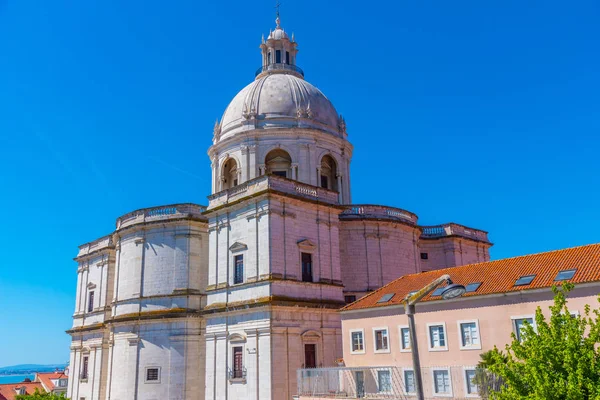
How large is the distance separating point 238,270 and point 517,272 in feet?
56.2

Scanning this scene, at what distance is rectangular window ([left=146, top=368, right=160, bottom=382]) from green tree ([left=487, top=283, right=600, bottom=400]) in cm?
2826

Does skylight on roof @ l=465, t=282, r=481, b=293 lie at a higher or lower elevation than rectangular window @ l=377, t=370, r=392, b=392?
higher

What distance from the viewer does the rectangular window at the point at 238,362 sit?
34.0m

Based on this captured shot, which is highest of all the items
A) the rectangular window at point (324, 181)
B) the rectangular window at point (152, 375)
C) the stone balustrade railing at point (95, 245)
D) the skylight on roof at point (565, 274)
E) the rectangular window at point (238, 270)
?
the rectangular window at point (324, 181)

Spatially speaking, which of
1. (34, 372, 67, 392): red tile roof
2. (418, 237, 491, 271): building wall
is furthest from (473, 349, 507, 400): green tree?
(34, 372, 67, 392): red tile roof

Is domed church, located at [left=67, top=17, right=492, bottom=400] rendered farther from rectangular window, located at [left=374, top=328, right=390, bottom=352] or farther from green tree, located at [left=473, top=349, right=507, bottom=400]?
green tree, located at [left=473, top=349, right=507, bottom=400]

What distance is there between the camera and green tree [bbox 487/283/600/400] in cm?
1429

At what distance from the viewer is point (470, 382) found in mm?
23234

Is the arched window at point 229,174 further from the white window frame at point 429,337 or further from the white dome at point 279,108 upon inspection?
the white window frame at point 429,337

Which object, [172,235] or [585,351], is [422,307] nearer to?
[585,351]

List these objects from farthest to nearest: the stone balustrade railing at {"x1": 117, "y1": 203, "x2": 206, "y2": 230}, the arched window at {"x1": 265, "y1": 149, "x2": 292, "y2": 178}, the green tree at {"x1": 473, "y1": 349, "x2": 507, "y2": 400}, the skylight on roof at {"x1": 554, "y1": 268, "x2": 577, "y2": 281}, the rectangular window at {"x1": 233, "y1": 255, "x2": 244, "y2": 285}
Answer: the arched window at {"x1": 265, "y1": 149, "x2": 292, "y2": 178} → the stone balustrade railing at {"x1": 117, "y1": 203, "x2": 206, "y2": 230} → the rectangular window at {"x1": 233, "y1": 255, "x2": 244, "y2": 285} → the skylight on roof at {"x1": 554, "y1": 268, "x2": 577, "y2": 281} → the green tree at {"x1": 473, "y1": 349, "x2": 507, "y2": 400}

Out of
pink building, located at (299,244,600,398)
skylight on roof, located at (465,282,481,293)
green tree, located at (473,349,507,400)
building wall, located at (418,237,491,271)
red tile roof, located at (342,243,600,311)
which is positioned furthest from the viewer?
building wall, located at (418,237,491,271)

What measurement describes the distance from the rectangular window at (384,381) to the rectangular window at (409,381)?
722 mm

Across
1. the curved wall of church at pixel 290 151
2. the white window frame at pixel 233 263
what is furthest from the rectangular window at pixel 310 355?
the curved wall of church at pixel 290 151
